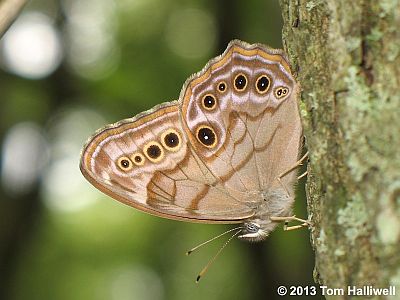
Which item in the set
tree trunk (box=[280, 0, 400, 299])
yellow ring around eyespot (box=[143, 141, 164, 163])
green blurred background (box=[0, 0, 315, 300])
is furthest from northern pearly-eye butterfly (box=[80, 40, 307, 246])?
green blurred background (box=[0, 0, 315, 300])

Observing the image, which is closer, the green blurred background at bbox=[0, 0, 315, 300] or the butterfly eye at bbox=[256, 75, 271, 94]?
the butterfly eye at bbox=[256, 75, 271, 94]

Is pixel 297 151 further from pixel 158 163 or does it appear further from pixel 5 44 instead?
pixel 5 44

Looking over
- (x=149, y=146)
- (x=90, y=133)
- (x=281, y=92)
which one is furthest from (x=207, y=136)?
(x=90, y=133)

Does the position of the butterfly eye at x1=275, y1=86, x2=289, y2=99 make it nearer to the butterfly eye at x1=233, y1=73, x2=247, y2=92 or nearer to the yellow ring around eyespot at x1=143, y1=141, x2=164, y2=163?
the butterfly eye at x1=233, y1=73, x2=247, y2=92

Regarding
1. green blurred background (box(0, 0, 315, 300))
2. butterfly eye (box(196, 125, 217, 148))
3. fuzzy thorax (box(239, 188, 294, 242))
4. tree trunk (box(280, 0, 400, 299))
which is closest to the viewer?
tree trunk (box(280, 0, 400, 299))

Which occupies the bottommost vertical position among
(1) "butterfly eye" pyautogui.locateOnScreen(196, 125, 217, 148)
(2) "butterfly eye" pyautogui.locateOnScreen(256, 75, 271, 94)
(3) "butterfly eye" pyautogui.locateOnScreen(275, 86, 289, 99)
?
(1) "butterfly eye" pyautogui.locateOnScreen(196, 125, 217, 148)

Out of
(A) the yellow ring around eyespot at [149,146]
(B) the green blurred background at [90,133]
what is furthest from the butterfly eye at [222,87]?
(B) the green blurred background at [90,133]

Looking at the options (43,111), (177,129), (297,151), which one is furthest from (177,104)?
(43,111)
